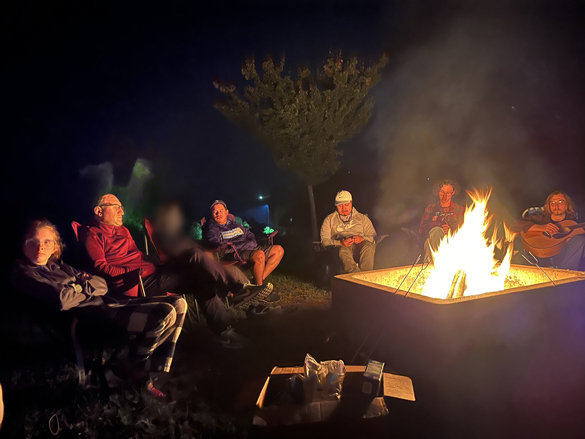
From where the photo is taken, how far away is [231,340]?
4.02 meters

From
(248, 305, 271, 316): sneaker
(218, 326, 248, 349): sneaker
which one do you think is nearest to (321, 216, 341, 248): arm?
(248, 305, 271, 316): sneaker

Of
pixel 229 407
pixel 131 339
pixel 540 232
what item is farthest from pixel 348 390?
pixel 540 232

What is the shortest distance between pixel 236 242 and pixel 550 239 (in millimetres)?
4033

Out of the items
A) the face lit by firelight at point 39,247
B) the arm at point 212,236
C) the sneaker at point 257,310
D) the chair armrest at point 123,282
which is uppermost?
the face lit by firelight at point 39,247

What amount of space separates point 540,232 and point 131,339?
5196 mm

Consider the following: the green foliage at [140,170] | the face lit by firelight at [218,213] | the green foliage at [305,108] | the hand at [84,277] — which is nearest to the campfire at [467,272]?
the face lit by firelight at [218,213]

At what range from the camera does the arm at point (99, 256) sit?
11.0 feet

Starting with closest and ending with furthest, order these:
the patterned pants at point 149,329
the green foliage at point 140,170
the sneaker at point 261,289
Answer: the patterned pants at point 149,329 < the sneaker at point 261,289 < the green foliage at point 140,170

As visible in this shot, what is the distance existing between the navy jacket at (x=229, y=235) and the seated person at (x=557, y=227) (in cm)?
367

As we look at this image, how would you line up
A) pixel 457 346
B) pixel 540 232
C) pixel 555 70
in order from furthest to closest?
pixel 555 70 → pixel 540 232 → pixel 457 346

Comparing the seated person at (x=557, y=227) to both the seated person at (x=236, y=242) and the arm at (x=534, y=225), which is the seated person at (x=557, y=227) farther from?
the seated person at (x=236, y=242)

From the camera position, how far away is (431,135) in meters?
8.55

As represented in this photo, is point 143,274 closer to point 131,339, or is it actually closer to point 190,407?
point 131,339

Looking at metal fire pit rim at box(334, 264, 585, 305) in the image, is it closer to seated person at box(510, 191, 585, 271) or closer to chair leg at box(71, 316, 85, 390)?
seated person at box(510, 191, 585, 271)
